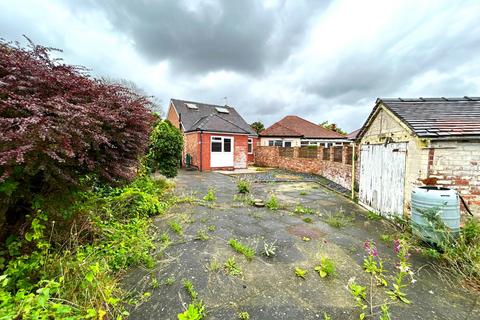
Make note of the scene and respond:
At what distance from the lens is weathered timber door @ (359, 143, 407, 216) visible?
4.48m

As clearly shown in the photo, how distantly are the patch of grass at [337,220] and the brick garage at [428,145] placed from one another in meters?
1.03

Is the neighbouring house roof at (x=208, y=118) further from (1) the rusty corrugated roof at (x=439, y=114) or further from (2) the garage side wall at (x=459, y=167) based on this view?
(2) the garage side wall at (x=459, y=167)

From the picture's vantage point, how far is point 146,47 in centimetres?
995

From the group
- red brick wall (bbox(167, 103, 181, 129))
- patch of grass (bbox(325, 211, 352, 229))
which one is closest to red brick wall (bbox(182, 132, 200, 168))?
red brick wall (bbox(167, 103, 181, 129))

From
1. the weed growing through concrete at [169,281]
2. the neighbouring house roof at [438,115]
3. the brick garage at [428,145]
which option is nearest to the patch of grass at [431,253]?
the brick garage at [428,145]

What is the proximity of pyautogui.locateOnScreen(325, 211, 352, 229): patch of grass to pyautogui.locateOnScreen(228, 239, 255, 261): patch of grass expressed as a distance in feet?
7.60

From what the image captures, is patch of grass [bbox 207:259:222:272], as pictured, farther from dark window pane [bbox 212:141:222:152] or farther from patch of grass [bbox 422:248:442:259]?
dark window pane [bbox 212:141:222:152]

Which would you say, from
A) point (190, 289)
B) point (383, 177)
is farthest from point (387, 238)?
point (190, 289)

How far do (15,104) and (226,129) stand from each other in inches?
522

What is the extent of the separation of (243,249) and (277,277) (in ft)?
2.42

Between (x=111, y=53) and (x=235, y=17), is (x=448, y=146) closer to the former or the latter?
(x=235, y=17)

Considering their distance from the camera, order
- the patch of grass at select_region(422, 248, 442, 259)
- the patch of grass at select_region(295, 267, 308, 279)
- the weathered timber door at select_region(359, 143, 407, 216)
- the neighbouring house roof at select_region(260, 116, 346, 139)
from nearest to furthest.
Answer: the patch of grass at select_region(295, 267, 308, 279) < the patch of grass at select_region(422, 248, 442, 259) < the weathered timber door at select_region(359, 143, 407, 216) < the neighbouring house roof at select_region(260, 116, 346, 139)

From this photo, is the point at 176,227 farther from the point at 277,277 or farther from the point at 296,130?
the point at 296,130

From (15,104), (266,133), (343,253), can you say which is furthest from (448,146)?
(266,133)
